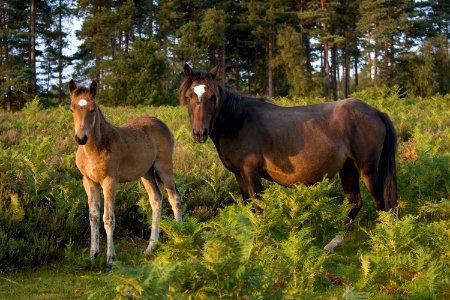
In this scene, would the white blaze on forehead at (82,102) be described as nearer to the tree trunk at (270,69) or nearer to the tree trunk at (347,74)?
the tree trunk at (270,69)

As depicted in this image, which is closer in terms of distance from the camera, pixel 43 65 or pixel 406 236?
pixel 406 236

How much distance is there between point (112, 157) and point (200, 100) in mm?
1311

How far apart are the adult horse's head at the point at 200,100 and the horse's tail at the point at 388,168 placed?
8.33ft

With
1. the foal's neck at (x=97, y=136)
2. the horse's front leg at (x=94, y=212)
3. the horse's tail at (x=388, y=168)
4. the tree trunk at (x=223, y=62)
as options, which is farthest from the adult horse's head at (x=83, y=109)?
the tree trunk at (x=223, y=62)

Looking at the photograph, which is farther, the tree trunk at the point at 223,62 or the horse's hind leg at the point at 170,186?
the tree trunk at the point at 223,62

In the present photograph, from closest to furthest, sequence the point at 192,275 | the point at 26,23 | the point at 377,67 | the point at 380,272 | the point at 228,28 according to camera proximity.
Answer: the point at 192,275, the point at 380,272, the point at 26,23, the point at 377,67, the point at 228,28

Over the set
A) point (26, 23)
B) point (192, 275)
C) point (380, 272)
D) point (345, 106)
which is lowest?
point (380, 272)

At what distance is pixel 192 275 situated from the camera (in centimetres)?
278

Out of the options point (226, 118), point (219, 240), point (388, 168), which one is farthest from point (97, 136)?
point (388, 168)

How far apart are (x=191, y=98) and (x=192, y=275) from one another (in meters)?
A: 3.42

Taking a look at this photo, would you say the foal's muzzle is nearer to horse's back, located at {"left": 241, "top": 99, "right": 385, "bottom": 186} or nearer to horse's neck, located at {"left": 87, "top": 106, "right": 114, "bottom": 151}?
horse's back, located at {"left": 241, "top": 99, "right": 385, "bottom": 186}

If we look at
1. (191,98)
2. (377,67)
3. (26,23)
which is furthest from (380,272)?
(377,67)

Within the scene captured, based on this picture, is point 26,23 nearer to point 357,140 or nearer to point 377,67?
point 377,67

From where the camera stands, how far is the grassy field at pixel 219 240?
281 centimetres
